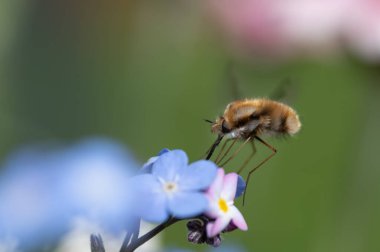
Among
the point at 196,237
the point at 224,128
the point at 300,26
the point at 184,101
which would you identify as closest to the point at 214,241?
the point at 196,237

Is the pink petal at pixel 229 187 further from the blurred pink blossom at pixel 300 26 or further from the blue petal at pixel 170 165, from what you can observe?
the blurred pink blossom at pixel 300 26

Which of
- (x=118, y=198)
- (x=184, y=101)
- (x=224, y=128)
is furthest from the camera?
(x=184, y=101)

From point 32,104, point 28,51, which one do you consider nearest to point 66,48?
point 28,51

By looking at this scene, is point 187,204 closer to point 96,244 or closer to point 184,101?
point 96,244

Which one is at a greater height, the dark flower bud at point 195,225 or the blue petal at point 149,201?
the blue petal at point 149,201

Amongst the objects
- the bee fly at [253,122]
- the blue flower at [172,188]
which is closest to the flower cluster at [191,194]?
the blue flower at [172,188]
